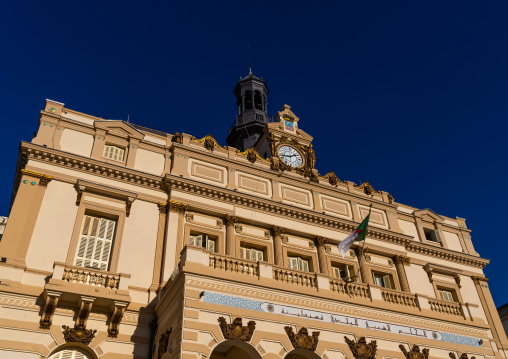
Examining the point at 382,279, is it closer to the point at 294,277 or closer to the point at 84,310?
the point at 294,277

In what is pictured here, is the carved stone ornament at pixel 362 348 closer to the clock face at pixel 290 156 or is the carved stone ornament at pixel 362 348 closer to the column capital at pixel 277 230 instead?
the column capital at pixel 277 230

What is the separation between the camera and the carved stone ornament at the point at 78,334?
18172 millimetres

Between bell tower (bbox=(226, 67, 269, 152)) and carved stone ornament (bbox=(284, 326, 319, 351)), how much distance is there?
65.8 feet

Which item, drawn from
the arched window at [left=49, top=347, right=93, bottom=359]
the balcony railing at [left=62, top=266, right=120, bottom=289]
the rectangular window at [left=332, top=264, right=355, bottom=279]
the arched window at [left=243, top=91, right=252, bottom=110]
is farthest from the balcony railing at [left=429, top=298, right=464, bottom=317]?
the arched window at [left=243, top=91, right=252, bottom=110]

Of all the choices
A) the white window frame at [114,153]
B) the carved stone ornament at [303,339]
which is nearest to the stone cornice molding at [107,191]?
the white window frame at [114,153]

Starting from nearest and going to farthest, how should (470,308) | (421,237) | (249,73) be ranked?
(470,308)
(421,237)
(249,73)

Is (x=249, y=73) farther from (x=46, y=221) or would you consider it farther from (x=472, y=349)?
(x=472, y=349)

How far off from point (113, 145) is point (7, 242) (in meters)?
7.71

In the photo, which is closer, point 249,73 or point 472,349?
point 472,349

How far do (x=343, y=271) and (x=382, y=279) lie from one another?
281 centimetres

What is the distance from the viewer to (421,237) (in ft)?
105

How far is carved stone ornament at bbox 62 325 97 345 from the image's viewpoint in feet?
59.6

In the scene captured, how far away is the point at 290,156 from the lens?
1216 inches

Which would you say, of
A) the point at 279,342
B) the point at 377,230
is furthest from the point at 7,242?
the point at 377,230
